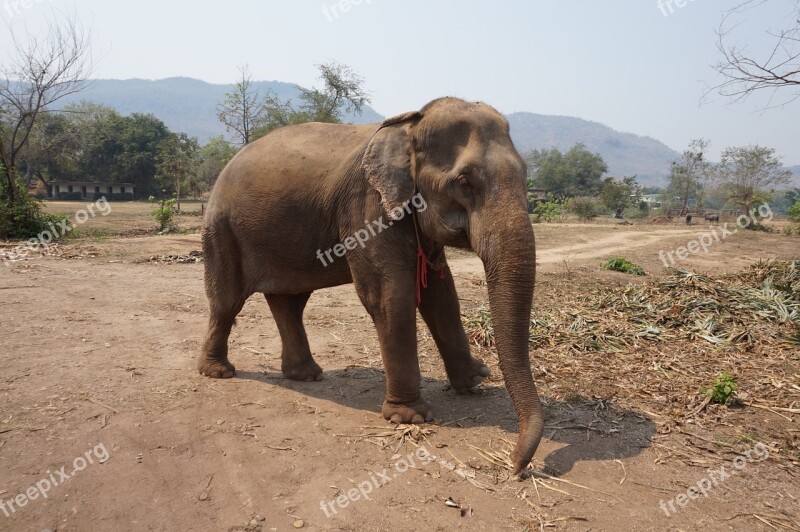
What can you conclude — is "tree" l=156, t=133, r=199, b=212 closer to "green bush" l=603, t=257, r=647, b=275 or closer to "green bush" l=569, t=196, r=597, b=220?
"green bush" l=569, t=196, r=597, b=220

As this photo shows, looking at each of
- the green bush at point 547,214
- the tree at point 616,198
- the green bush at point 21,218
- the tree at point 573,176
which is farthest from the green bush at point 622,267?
the tree at point 573,176

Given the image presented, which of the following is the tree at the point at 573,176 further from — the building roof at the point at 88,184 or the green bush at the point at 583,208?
the building roof at the point at 88,184

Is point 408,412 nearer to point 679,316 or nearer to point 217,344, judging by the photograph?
point 217,344

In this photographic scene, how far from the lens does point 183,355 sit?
7.42m

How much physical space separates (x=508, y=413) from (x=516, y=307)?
5.75ft

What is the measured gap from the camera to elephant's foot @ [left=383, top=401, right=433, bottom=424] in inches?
212

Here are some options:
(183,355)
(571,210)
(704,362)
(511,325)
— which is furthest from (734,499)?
(571,210)

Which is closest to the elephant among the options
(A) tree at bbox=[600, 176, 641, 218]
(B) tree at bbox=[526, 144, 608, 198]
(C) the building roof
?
(A) tree at bbox=[600, 176, 641, 218]

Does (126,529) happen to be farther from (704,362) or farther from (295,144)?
(704,362)

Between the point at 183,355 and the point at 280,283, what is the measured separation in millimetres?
2079

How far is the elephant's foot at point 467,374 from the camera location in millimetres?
6137

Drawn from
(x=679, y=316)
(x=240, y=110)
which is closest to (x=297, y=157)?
(x=679, y=316)

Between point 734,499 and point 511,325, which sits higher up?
point 511,325

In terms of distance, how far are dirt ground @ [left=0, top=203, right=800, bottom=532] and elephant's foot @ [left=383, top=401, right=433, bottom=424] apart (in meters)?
0.14
